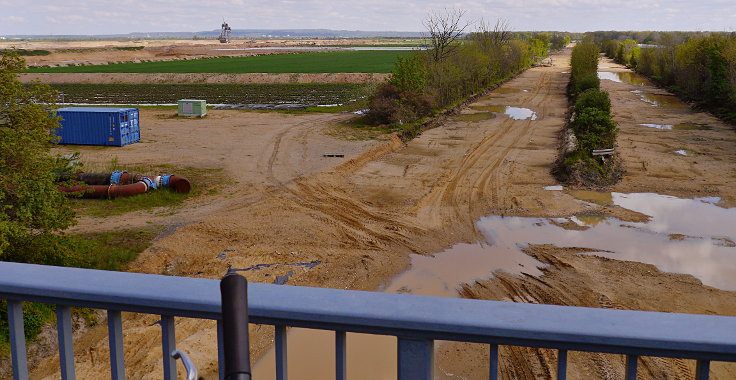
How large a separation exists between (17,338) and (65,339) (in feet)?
0.58

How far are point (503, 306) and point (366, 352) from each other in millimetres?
7735

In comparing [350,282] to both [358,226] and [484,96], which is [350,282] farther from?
[484,96]

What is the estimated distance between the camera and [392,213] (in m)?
16.8

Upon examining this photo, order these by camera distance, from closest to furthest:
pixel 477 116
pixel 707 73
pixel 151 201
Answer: pixel 151 201 < pixel 477 116 < pixel 707 73

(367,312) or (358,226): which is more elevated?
(367,312)

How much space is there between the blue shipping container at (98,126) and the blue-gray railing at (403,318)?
25781 mm

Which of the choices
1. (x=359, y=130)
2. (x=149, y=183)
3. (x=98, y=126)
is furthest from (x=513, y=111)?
(x=149, y=183)

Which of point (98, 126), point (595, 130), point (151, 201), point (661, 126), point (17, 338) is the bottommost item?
point (151, 201)

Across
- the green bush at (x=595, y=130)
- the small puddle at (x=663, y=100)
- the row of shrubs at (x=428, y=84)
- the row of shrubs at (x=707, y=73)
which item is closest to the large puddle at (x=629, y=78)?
the row of shrubs at (x=707, y=73)

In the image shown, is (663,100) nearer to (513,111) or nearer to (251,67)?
(513,111)

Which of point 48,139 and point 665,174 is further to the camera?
point 665,174

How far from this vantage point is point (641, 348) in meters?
1.78

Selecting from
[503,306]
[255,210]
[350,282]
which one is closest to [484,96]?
[255,210]

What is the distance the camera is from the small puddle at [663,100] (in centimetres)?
4088
